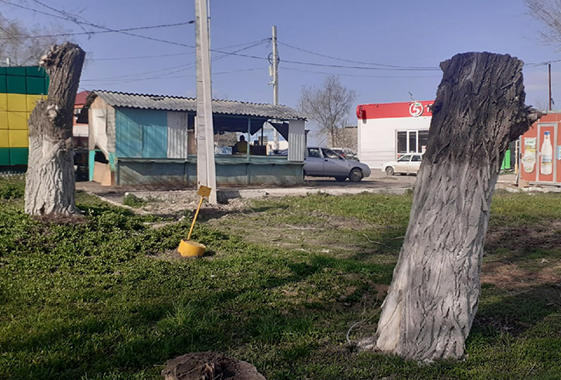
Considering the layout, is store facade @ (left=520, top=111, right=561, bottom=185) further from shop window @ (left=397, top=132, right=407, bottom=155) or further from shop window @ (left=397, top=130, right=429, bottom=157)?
shop window @ (left=397, top=132, right=407, bottom=155)

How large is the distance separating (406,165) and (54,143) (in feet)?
81.6

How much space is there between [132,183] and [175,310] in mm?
13432

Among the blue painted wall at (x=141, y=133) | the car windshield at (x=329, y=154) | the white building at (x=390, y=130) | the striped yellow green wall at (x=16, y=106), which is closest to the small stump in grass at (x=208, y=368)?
the blue painted wall at (x=141, y=133)

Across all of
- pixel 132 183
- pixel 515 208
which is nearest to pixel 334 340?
pixel 515 208

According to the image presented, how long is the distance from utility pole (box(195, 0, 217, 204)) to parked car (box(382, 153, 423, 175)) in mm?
18604

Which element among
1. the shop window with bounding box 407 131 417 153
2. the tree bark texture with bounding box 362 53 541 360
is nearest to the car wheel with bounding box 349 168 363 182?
the shop window with bounding box 407 131 417 153

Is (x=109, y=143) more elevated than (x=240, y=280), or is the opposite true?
(x=109, y=143)

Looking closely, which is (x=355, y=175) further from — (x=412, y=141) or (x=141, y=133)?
(x=412, y=141)

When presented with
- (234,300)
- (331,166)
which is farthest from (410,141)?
(234,300)

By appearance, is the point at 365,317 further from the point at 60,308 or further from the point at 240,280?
the point at 60,308

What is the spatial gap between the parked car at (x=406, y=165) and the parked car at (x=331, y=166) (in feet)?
21.5

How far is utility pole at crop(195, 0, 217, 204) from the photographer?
→ 545 inches

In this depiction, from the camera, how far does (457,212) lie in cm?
418

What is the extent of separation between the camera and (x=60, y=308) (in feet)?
16.5
